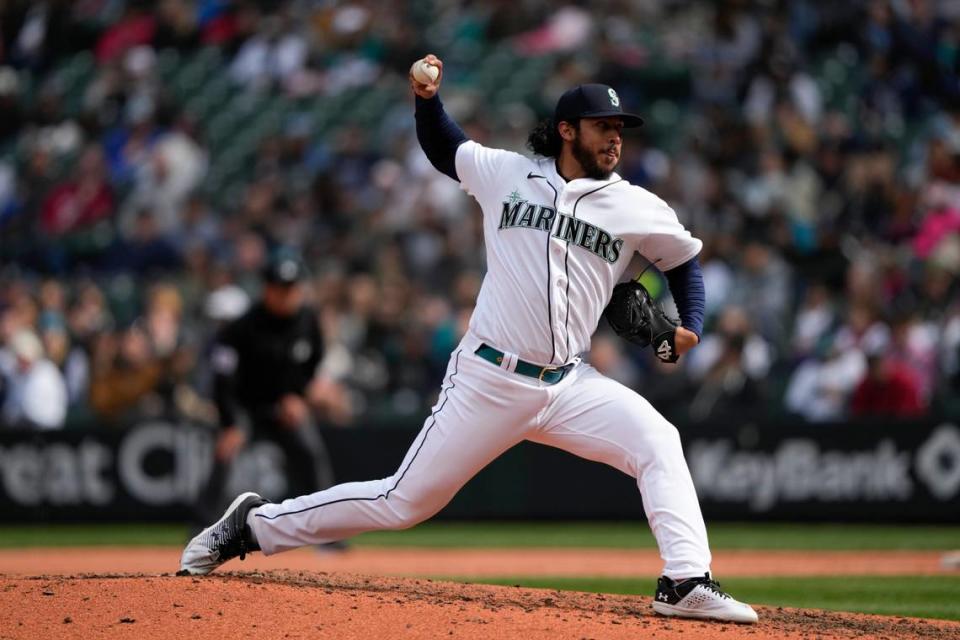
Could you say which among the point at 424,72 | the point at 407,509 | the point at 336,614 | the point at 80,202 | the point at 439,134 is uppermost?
the point at 80,202

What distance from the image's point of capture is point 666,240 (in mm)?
6098

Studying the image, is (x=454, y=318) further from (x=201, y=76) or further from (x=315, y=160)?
(x=201, y=76)

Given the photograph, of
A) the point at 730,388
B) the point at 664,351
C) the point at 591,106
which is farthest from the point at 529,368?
the point at 730,388

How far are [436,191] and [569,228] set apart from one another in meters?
10.7

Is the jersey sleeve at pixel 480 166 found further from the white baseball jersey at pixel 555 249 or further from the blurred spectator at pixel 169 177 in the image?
the blurred spectator at pixel 169 177

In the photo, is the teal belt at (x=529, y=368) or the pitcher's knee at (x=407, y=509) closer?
the teal belt at (x=529, y=368)

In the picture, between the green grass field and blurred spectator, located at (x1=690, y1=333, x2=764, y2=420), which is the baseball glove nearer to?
the green grass field

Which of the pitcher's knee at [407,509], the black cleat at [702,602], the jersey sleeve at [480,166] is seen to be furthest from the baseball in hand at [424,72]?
the black cleat at [702,602]

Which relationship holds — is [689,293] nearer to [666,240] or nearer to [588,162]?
[666,240]

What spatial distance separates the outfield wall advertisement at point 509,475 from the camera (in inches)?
510

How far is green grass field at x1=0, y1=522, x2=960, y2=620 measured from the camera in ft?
27.5

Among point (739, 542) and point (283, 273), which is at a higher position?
point (283, 273)

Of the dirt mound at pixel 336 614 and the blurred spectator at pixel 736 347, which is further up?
the blurred spectator at pixel 736 347

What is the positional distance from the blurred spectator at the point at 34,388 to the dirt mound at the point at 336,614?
8178 mm
